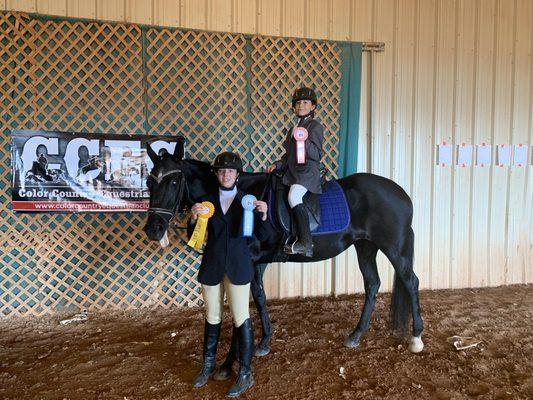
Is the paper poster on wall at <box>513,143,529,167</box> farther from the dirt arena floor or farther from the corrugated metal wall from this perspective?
the dirt arena floor

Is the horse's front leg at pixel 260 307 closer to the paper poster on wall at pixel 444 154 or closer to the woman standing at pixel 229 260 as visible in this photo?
the woman standing at pixel 229 260

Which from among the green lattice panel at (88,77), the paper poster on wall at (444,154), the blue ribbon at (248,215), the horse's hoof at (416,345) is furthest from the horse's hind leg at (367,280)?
the green lattice panel at (88,77)

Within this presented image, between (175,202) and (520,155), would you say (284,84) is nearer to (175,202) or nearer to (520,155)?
(175,202)

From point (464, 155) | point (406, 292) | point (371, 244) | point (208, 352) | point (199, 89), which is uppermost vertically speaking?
point (199, 89)

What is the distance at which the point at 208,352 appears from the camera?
216 cm

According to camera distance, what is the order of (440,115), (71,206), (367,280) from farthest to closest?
1. (440,115)
2. (71,206)
3. (367,280)

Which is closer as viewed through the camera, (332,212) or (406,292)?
(332,212)

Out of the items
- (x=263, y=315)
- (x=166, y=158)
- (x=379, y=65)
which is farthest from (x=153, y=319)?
(x=379, y=65)

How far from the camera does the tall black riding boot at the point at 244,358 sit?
204 cm

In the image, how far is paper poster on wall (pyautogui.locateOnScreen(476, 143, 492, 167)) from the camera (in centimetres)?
429

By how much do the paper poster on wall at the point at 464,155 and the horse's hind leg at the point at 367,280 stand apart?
198 centimetres

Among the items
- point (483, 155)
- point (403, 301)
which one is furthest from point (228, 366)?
point (483, 155)

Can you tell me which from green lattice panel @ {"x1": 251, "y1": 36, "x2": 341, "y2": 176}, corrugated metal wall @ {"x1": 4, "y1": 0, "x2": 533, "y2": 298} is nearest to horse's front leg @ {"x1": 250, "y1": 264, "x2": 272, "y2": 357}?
corrugated metal wall @ {"x1": 4, "y1": 0, "x2": 533, "y2": 298}

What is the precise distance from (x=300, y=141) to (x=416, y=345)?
1.70 m
